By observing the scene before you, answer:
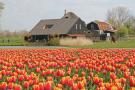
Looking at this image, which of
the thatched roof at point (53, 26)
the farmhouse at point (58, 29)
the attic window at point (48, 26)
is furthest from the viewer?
the attic window at point (48, 26)

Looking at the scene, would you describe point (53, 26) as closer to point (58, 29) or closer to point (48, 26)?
point (48, 26)

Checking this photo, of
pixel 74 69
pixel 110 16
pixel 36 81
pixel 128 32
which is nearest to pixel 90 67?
pixel 74 69

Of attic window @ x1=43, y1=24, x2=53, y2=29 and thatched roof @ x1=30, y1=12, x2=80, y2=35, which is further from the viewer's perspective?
attic window @ x1=43, y1=24, x2=53, y2=29

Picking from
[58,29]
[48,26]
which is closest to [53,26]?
[48,26]

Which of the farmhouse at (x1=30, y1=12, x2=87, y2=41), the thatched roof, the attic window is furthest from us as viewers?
the attic window

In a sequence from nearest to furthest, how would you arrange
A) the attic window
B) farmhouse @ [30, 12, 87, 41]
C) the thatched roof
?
farmhouse @ [30, 12, 87, 41] → the thatched roof → the attic window

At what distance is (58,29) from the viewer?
A: 85.6 metres

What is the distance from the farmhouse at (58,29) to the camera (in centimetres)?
8412

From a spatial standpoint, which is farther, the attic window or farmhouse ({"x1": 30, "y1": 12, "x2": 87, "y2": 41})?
the attic window

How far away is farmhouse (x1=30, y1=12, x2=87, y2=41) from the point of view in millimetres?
84125

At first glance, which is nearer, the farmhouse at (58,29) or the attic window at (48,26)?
the farmhouse at (58,29)

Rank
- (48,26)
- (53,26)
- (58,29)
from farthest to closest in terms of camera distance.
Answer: (48,26) → (53,26) → (58,29)

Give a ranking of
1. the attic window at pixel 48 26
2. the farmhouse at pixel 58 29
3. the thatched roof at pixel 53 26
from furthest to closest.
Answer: the attic window at pixel 48 26 < the thatched roof at pixel 53 26 < the farmhouse at pixel 58 29

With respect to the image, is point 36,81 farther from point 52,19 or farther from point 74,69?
point 52,19
